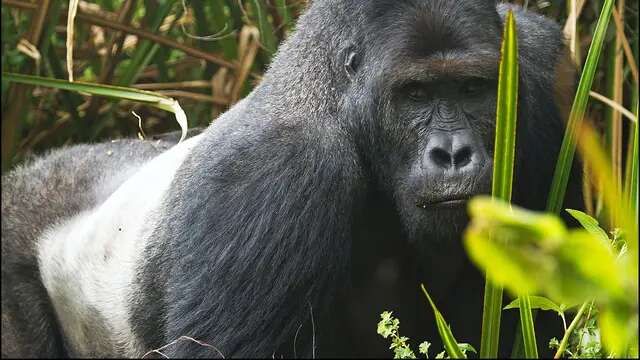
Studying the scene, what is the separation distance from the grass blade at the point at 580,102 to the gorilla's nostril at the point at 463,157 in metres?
0.34

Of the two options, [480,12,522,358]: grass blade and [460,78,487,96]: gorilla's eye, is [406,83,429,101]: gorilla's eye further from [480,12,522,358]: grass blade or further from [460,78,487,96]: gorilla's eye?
[480,12,522,358]: grass blade

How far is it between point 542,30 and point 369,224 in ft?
3.17

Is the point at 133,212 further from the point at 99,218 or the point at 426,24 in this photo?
the point at 426,24

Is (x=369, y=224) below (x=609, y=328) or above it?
below

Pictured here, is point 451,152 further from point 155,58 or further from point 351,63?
point 155,58

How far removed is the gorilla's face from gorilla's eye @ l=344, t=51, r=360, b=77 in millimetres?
47

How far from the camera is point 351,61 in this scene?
3.02 metres

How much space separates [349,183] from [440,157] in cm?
39

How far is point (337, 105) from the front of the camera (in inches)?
120

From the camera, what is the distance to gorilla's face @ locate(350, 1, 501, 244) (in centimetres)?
269

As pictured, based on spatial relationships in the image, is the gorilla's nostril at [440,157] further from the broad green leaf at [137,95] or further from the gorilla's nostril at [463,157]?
Result: the broad green leaf at [137,95]

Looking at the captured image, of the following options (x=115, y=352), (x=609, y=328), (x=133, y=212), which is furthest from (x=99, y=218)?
(x=609, y=328)

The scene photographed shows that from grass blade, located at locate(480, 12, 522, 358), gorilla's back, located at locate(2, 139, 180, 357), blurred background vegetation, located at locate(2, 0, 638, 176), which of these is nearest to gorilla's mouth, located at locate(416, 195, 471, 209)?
grass blade, located at locate(480, 12, 522, 358)

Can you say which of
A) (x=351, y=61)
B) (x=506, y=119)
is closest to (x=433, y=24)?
(x=351, y=61)
